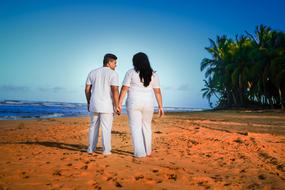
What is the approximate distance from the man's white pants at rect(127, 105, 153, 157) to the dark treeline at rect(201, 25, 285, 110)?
94.2ft

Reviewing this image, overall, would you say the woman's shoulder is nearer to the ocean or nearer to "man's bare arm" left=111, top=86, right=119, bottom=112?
"man's bare arm" left=111, top=86, right=119, bottom=112

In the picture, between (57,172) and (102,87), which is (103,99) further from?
(57,172)

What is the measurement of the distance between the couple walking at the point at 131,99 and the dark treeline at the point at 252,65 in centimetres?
2863

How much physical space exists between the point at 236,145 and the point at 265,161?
1.65m

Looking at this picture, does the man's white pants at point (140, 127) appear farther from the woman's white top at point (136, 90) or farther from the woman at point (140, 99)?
the woman's white top at point (136, 90)

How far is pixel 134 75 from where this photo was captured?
15.1ft

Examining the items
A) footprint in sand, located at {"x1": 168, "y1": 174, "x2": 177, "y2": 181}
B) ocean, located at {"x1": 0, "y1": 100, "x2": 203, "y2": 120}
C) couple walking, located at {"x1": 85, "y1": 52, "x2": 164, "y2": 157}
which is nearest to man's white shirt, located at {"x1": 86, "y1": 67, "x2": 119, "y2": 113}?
couple walking, located at {"x1": 85, "y1": 52, "x2": 164, "y2": 157}

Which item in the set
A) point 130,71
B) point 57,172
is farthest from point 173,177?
point 130,71

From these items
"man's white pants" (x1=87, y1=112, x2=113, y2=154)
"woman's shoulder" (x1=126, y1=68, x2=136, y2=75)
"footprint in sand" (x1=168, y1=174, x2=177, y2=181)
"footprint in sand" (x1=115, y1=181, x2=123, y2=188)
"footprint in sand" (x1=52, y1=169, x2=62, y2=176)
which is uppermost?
"woman's shoulder" (x1=126, y1=68, x2=136, y2=75)

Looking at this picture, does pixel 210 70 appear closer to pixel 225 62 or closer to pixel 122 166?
pixel 225 62

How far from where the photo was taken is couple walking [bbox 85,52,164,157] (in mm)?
4535

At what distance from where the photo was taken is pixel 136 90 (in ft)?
15.0

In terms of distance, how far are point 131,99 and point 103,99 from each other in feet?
1.80

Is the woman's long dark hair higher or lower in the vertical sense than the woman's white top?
higher
